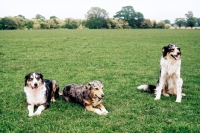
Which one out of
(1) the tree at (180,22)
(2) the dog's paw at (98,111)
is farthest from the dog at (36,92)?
(1) the tree at (180,22)

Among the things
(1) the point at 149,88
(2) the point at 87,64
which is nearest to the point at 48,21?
(2) the point at 87,64

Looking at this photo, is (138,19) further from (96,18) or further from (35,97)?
(35,97)

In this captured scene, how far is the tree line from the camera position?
103 metres

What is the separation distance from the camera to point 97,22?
131 m

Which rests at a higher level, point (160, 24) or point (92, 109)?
point (160, 24)

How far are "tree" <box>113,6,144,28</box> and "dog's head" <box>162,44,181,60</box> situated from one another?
130 metres

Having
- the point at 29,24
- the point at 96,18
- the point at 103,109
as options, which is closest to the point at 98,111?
the point at 103,109

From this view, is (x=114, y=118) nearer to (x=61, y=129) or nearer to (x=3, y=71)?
(x=61, y=129)

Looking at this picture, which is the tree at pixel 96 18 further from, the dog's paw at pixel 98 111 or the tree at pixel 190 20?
the dog's paw at pixel 98 111

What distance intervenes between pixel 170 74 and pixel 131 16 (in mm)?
149863

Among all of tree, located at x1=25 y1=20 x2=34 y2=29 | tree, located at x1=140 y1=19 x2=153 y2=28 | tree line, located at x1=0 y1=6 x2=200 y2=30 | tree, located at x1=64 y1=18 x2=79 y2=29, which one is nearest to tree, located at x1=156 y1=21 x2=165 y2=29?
tree line, located at x1=0 y1=6 x2=200 y2=30

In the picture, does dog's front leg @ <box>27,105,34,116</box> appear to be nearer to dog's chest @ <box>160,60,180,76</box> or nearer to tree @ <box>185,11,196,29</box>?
dog's chest @ <box>160,60,180,76</box>

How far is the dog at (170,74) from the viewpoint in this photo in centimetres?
975

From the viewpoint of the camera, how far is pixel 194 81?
42.1 ft
